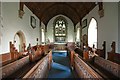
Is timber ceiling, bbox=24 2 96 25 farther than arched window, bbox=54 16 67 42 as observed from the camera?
No

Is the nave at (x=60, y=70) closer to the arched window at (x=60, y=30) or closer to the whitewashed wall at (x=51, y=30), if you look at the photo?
the whitewashed wall at (x=51, y=30)

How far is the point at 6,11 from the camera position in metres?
6.59

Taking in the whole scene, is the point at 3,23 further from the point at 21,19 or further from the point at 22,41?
the point at 22,41

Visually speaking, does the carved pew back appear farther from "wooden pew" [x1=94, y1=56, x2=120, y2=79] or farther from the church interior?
"wooden pew" [x1=94, y1=56, x2=120, y2=79]

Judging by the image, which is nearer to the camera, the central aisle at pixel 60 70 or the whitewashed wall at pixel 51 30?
the central aisle at pixel 60 70

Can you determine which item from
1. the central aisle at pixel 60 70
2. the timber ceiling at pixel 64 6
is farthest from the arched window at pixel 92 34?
the central aisle at pixel 60 70

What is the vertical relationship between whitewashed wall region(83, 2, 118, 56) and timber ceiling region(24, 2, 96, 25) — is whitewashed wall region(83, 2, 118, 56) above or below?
below

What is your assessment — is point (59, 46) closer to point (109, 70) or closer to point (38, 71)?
point (38, 71)

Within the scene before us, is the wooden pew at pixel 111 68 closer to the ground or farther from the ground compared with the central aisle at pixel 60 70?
farther from the ground

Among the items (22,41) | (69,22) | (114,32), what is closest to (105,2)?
(114,32)

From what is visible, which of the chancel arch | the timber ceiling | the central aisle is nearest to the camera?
the central aisle

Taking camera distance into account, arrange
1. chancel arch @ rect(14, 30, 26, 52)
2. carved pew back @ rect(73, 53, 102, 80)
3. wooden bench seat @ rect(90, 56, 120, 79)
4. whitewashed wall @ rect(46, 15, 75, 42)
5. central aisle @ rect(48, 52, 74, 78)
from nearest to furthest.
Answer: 1. carved pew back @ rect(73, 53, 102, 80)
2. wooden bench seat @ rect(90, 56, 120, 79)
3. central aisle @ rect(48, 52, 74, 78)
4. chancel arch @ rect(14, 30, 26, 52)
5. whitewashed wall @ rect(46, 15, 75, 42)

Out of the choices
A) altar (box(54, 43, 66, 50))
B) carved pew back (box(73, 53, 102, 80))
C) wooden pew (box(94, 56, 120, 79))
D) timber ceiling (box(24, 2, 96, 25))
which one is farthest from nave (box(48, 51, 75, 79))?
altar (box(54, 43, 66, 50))

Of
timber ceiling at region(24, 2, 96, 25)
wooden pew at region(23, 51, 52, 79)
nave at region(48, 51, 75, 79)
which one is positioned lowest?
nave at region(48, 51, 75, 79)
